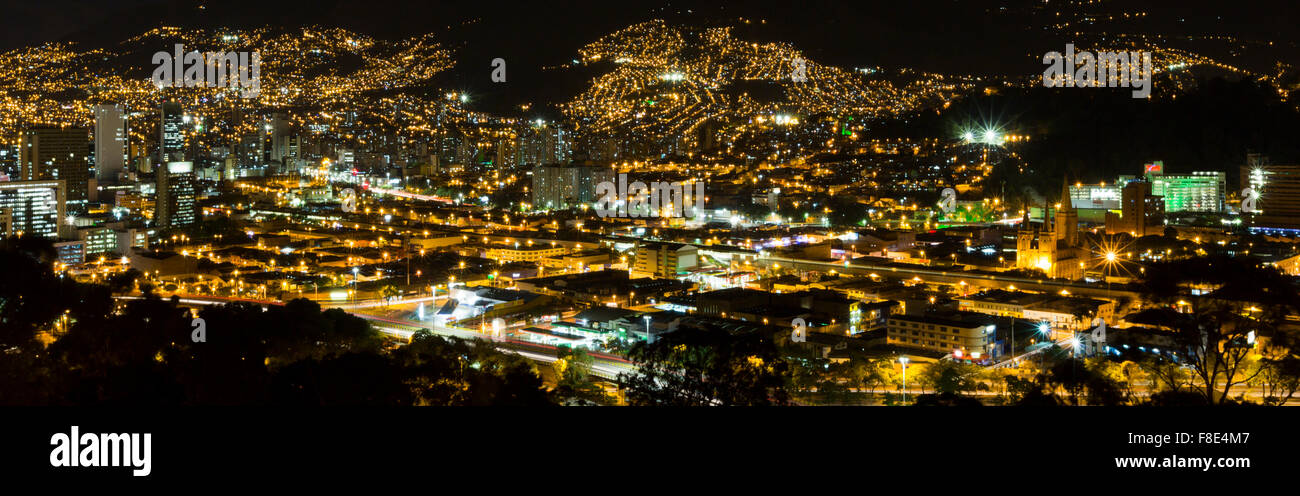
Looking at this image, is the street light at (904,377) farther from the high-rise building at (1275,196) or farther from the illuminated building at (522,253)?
the high-rise building at (1275,196)

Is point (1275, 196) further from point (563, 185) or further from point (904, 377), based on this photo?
point (904, 377)

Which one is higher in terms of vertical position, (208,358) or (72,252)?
(72,252)

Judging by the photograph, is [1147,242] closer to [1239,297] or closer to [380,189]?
[1239,297]

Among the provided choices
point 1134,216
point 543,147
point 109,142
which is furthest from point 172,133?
point 1134,216

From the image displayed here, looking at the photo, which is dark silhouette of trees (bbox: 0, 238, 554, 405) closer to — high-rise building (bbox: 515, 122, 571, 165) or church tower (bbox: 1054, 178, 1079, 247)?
church tower (bbox: 1054, 178, 1079, 247)

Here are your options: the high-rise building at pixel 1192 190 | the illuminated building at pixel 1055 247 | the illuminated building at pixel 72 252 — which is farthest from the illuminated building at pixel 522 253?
the high-rise building at pixel 1192 190

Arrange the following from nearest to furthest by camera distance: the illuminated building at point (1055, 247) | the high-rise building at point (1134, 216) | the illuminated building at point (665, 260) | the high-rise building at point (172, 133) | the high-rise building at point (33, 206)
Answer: the illuminated building at point (1055, 247) < the illuminated building at point (665, 260) < the high-rise building at point (1134, 216) < the high-rise building at point (33, 206) < the high-rise building at point (172, 133)
